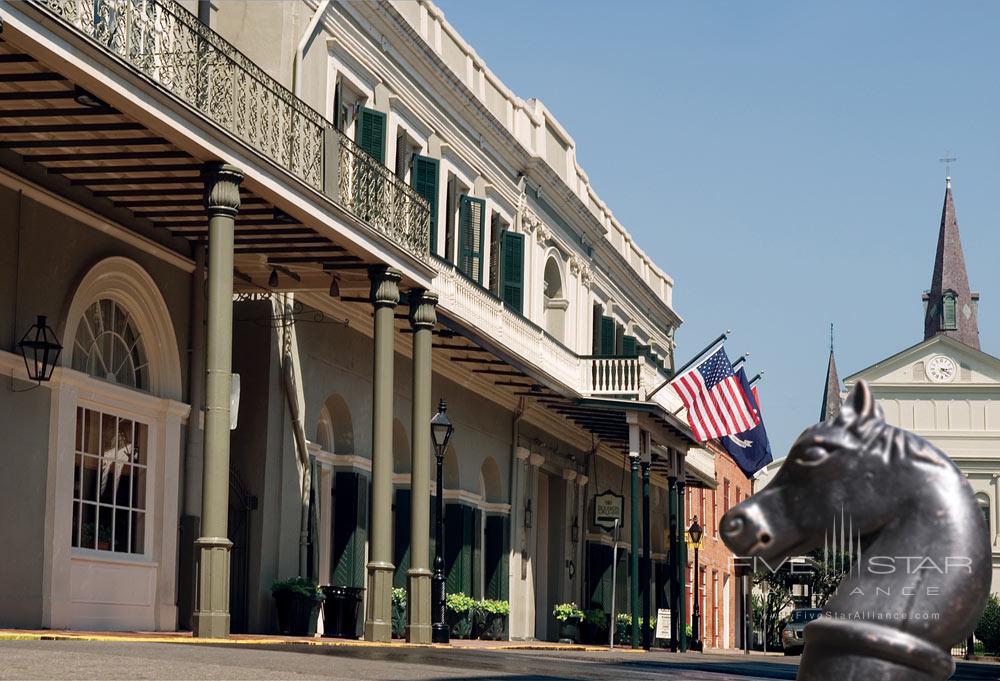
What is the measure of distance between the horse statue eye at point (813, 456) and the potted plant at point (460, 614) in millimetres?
21897

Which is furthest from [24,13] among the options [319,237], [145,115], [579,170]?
[579,170]

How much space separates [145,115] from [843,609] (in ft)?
34.9

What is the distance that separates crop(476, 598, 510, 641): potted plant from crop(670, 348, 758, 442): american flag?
456 cm

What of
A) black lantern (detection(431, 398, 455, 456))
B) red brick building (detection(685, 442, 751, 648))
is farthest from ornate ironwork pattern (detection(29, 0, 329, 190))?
red brick building (detection(685, 442, 751, 648))

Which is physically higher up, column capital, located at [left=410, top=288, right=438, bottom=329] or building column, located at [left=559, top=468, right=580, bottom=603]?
column capital, located at [left=410, top=288, right=438, bottom=329]

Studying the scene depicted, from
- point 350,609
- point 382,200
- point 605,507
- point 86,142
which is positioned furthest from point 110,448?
point 605,507

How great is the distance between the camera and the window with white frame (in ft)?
53.0

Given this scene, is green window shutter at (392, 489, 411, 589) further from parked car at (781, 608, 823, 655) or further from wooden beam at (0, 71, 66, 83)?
parked car at (781, 608, 823, 655)

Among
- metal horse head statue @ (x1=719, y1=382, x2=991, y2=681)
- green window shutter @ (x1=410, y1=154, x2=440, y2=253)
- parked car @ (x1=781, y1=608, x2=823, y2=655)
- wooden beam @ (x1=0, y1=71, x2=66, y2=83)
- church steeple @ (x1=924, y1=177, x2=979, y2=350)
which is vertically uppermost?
church steeple @ (x1=924, y1=177, x2=979, y2=350)

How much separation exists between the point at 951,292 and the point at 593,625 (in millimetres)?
71952

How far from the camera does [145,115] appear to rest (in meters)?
12.8

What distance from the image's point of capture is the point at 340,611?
794 inches

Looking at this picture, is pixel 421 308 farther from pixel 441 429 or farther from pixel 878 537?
pixel 878 537

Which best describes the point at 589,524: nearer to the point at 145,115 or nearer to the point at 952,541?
the point at 145,115
